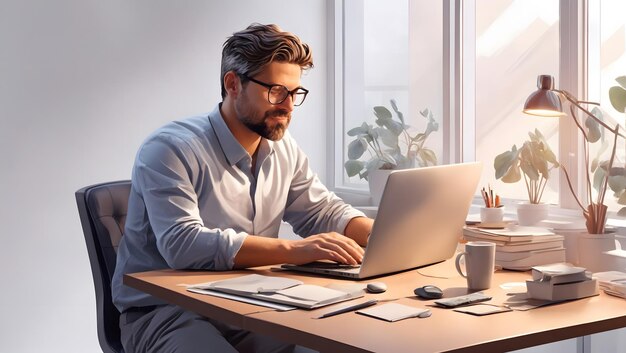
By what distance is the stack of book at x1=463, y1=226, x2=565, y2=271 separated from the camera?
7.33 feet

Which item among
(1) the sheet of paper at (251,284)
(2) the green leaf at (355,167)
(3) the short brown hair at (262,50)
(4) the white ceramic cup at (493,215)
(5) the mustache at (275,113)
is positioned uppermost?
(3) the short brown hair at (262,50)

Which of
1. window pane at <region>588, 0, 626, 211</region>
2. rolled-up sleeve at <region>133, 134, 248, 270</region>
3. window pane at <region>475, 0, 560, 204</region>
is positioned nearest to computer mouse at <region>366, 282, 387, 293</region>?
rolled-up sleeve at <region>133, 134, 248, 270</region>

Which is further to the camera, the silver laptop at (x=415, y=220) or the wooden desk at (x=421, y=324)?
the silver laptop at (x=415, y=220)

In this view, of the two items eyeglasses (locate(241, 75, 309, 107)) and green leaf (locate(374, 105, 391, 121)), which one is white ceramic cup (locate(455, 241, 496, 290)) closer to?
eyeglasses (locate(241, 75, 309, 107))

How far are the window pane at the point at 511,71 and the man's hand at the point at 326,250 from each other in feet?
4.56

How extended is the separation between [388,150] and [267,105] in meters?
1.66

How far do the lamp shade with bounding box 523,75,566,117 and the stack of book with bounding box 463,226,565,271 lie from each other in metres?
0.36

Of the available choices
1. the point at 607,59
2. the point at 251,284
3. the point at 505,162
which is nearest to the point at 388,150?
the point at 505,162

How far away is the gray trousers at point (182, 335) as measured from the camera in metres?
2.05

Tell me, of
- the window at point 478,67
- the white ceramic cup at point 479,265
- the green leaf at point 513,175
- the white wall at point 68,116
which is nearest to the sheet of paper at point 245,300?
the white ceramic cup at point 479,265

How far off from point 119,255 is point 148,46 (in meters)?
1.77

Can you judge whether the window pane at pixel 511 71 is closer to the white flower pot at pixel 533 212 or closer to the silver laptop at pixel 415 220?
the white flower pot at pixel 533 212

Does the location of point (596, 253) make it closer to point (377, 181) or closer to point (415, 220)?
point (415, 220)

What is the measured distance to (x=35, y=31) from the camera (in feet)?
12.1
